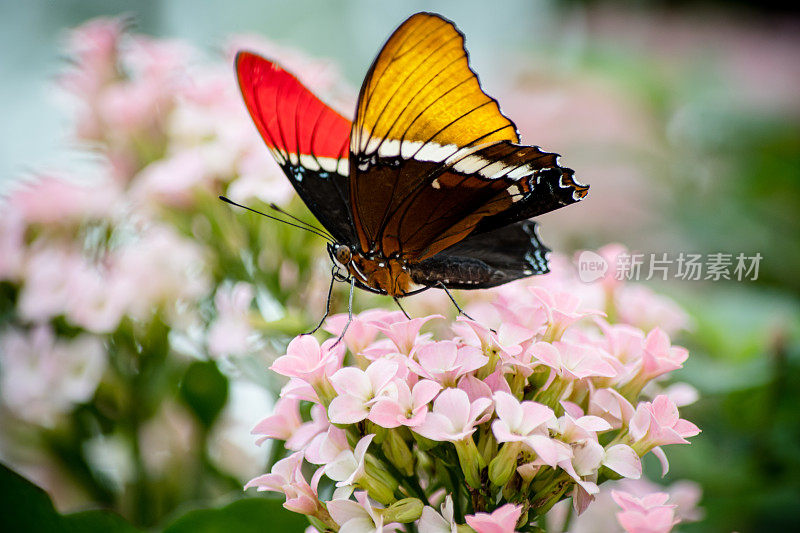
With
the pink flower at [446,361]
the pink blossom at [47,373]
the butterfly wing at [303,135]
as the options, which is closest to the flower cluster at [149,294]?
the pink blossom at [47,373]

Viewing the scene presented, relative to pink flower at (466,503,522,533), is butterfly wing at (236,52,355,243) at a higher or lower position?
higher

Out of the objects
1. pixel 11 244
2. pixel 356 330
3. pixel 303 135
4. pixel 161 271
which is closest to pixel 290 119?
pixel 303 135

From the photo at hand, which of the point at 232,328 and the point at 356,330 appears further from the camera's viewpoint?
the point at 232,328

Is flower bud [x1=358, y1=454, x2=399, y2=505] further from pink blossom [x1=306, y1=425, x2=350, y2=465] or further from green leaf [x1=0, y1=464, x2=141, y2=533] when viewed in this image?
green leaf [x1=0, y1=464, x2=141, y2=533]

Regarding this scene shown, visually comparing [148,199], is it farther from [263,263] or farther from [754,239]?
[754,239]

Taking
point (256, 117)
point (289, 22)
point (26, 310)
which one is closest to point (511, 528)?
point (256, 117)

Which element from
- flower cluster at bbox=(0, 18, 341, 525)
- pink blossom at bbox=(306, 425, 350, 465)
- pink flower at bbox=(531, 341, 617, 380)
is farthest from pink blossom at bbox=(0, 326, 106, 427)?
pink flower at bbox=(531, 341, 617, 380)

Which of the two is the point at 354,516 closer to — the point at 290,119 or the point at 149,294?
the point at 290,119
